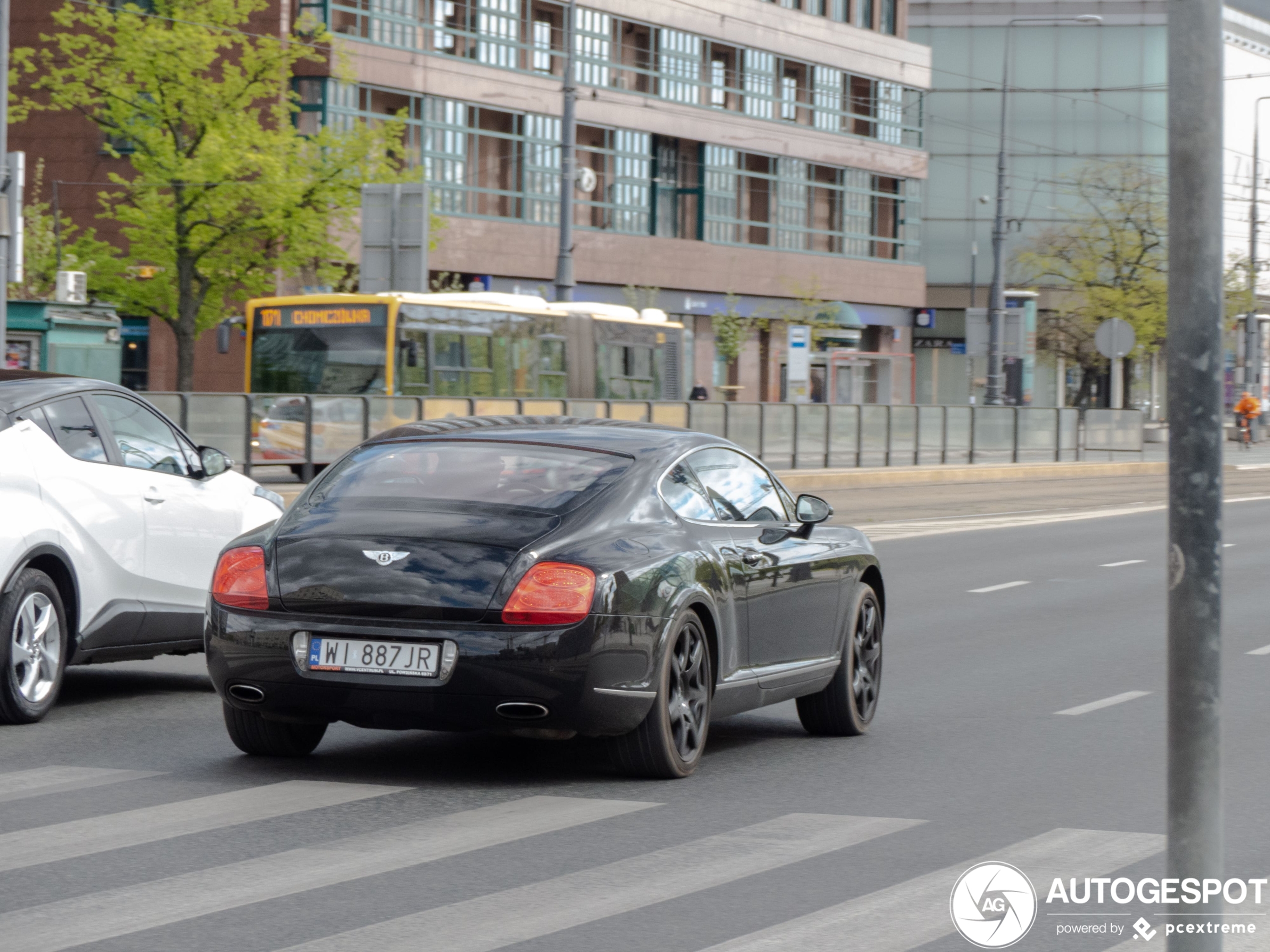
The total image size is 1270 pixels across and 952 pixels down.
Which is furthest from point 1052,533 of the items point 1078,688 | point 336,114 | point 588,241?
point 588,241

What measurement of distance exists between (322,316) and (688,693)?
81.1ft

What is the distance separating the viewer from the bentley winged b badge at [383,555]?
7.37m

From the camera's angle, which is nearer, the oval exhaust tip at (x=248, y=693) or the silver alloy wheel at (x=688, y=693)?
the oval exhaust tip at (x=248, y=693)

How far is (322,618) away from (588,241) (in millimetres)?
48962

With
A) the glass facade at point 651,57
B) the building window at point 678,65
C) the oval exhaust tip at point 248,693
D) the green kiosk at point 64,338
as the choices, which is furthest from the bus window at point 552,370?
the oval exhaust tip at point 248,693

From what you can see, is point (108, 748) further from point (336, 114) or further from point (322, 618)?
point (336, 114)

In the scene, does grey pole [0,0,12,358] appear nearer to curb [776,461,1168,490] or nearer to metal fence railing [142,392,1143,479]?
metal fence railing [142,392,1143,479]

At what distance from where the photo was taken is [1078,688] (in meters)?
10.9

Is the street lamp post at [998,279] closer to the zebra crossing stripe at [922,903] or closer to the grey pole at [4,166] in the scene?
the grey pole at [4,166]

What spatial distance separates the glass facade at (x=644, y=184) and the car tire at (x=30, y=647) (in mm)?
32974

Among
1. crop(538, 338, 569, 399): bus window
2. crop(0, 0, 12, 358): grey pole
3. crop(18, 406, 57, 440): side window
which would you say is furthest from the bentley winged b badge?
crop(538, 338, 569, 399): bus window

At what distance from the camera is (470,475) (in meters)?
7.90

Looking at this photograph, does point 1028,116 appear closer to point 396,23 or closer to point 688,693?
point 396,23

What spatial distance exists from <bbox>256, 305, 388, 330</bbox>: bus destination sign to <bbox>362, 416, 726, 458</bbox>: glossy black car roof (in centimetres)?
2328
